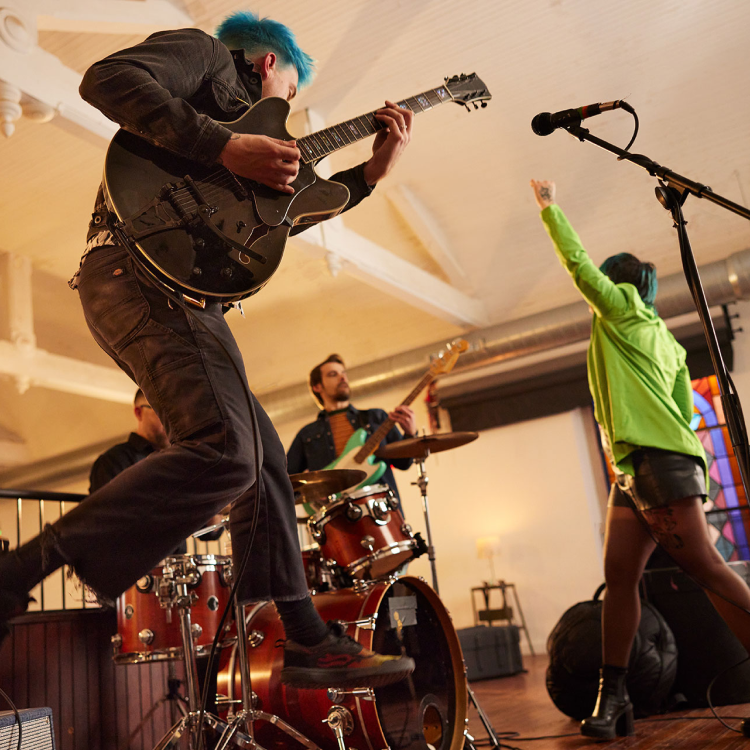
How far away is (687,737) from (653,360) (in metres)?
1.34

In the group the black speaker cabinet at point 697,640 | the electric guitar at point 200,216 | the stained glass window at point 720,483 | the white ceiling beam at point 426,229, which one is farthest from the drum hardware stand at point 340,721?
the stained glass window at point 720,483

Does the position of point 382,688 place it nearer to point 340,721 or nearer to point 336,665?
point 340,721

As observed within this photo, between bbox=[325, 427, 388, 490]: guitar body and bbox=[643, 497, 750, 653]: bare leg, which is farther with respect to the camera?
bbox=[325, 427, 388, 490]: guitar body

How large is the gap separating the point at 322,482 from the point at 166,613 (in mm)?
756

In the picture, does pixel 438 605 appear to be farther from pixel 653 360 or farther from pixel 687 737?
pixel 653 360

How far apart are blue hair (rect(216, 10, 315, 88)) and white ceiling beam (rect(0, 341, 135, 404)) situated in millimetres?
5765

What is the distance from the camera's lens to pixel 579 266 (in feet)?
9.73

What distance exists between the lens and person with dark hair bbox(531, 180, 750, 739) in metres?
2.69

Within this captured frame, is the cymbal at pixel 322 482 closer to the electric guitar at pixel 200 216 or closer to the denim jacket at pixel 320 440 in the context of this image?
the electric guitar at pixel 200 216

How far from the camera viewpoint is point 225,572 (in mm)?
2926

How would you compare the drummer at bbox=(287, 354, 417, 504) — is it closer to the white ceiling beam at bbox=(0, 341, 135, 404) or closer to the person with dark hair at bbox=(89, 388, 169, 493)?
the person with dark hair at bbox=(89, 388, 169, 493)

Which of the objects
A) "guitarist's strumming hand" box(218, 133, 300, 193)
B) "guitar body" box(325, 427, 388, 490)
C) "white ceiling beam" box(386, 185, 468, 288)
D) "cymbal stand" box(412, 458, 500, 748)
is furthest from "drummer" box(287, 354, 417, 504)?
"white ceiling beam" box(386, 185, 468, 288)

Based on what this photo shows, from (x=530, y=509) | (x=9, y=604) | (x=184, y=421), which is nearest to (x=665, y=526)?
(x=184, y=421)

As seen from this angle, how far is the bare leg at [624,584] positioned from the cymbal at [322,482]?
999 mm
